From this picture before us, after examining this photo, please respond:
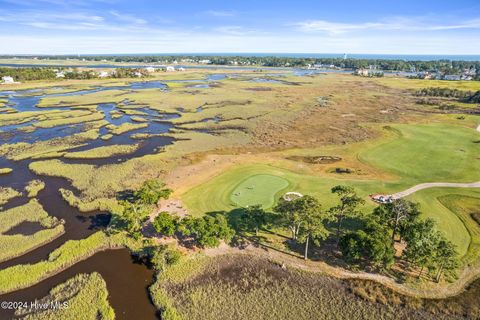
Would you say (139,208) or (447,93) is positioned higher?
(447,93)

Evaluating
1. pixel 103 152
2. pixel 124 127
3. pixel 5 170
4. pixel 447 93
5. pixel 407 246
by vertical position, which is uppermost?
pixel 447 93

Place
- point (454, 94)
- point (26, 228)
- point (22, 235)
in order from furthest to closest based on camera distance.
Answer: point (454, 94), point (26, 228), point (22, 235)

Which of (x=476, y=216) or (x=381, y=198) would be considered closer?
(x=476, y=216)

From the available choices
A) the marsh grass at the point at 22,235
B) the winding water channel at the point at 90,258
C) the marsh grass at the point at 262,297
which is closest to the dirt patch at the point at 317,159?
the winding water channel at the point at 90,258

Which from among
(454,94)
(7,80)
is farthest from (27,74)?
(454,94)

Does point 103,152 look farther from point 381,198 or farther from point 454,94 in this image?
point 454,94

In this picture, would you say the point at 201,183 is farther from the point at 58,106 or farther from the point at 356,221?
the point at 58,106

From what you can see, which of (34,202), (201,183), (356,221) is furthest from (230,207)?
(34,202)

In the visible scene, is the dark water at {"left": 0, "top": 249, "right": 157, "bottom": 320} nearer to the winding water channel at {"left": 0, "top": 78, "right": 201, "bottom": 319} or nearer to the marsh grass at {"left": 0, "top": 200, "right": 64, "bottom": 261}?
the winding water channel at {"left": 0, "top": 78, "right": 201, "bottom": 319}
